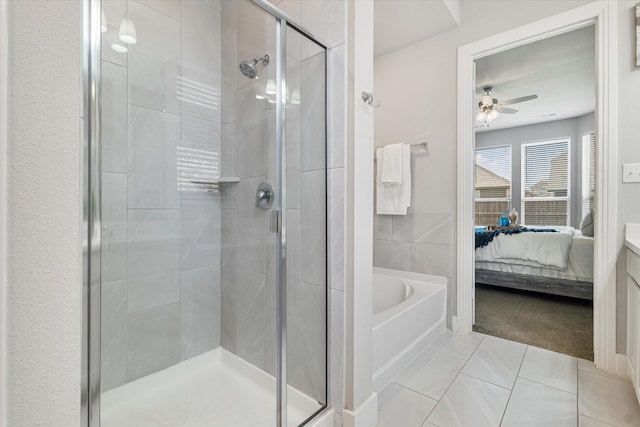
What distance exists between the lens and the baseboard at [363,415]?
4.16ft

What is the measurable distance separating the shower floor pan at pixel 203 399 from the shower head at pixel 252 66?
56.1 inches

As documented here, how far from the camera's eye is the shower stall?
51.1 inches

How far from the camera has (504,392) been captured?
1.56 meters

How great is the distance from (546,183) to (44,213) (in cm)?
690

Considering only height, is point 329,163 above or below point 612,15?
below

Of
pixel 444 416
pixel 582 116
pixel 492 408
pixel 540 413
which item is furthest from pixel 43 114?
pixel 582 116

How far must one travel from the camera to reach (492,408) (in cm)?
144

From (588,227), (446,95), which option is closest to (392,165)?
(446,95)

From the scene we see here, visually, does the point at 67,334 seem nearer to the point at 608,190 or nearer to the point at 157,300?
the point at 157,300

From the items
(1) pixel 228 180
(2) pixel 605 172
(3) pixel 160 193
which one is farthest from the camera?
(2) pixel 605 172

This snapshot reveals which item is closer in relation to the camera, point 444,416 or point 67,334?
point 67,334

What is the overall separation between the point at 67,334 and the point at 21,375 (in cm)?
7

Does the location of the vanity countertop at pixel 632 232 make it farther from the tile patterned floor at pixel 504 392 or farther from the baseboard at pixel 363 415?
the baseboard at pixel 363 415

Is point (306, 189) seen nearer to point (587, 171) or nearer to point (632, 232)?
point (632, 232)
